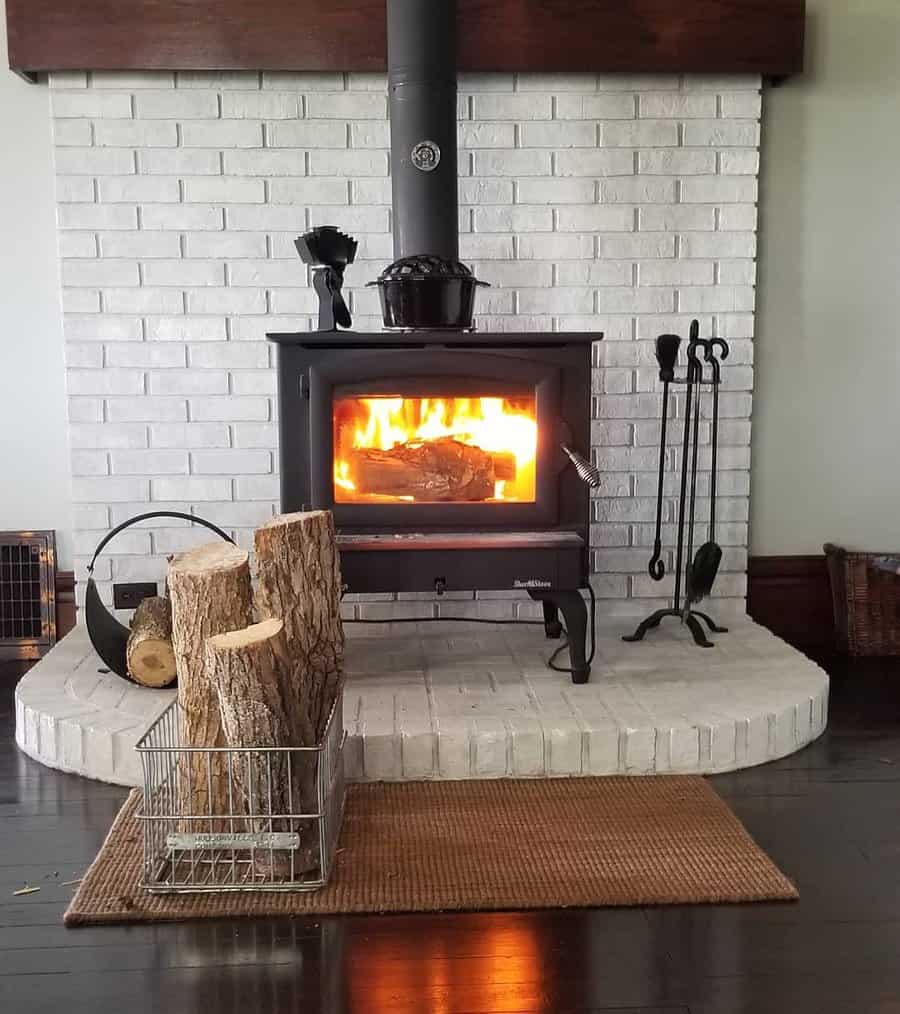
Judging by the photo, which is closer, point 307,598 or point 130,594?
point 307,598

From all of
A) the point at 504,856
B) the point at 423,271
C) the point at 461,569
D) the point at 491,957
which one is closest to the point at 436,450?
the point at 461,569

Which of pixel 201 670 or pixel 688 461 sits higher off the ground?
pixel 688 461

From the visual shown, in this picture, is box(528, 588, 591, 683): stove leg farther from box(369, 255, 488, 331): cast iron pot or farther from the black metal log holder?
box(369, 255, 488, 331): cast iron pot

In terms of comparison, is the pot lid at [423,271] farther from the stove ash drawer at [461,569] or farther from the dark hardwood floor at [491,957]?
the dark hardwood floor at [491,957]

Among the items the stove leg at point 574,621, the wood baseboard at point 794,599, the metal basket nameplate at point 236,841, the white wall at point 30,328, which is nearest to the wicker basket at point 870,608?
the wood baseboard at point 794,599

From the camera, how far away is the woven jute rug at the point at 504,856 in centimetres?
184

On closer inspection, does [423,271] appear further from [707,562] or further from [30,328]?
[30,328]

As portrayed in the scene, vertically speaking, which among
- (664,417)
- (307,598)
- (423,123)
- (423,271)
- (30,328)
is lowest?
(307,598)

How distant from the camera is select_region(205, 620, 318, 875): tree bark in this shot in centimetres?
187

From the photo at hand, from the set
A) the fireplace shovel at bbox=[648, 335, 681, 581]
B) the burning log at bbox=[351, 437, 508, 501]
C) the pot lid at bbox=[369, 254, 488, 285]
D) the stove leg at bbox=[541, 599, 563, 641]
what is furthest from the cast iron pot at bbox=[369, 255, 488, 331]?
the stove leg at bbox=[541, 599, 563, 641]

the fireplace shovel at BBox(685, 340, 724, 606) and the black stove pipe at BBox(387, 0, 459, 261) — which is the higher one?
the black stove pipe at BBox(387, 0, 459, 261)

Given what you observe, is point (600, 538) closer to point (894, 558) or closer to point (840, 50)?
point (894, 558)

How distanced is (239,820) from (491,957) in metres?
0.53

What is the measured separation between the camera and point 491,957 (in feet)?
5.56
